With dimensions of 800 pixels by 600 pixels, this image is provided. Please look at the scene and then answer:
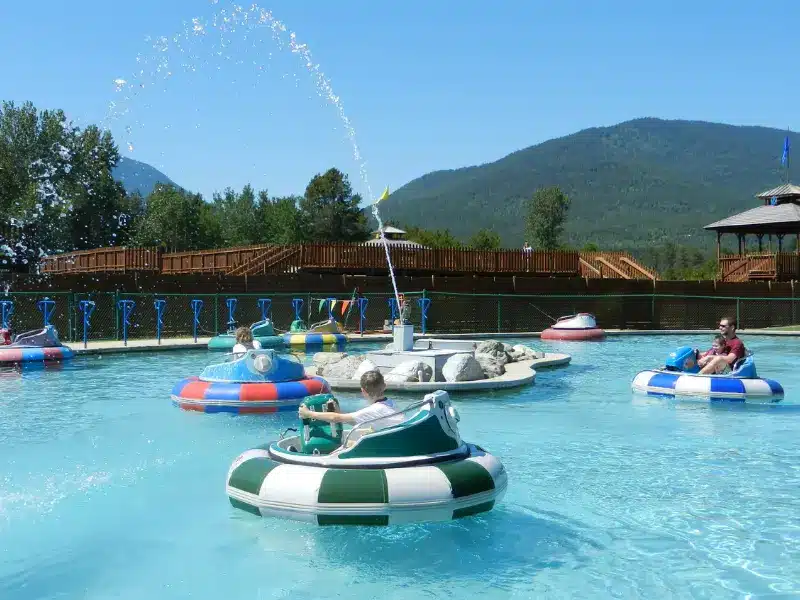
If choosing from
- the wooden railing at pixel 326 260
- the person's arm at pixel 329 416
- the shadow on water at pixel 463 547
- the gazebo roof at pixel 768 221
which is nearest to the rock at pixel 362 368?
the person's arm at pixel 329 416

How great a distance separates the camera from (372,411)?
27.1ft

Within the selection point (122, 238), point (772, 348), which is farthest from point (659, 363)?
point (122, 238)

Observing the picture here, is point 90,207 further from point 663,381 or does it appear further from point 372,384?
point 372,384

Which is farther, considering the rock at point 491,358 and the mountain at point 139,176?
the mountain at point 139,176

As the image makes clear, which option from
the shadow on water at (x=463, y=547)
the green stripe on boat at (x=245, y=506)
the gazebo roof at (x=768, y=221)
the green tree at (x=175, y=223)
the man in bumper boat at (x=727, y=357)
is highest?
the green tree at (x=175, y=223)

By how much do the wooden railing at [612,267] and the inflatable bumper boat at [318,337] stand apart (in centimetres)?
1959

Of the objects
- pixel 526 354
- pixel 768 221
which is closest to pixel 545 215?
pixel 768 221

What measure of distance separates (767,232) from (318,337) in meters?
35.3

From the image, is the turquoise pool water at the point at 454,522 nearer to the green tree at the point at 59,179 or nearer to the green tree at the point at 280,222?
the green tree at the point at 59,179

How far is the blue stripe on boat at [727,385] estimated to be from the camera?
51.3 feet

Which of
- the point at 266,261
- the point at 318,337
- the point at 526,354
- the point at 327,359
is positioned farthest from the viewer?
the point at 266,261

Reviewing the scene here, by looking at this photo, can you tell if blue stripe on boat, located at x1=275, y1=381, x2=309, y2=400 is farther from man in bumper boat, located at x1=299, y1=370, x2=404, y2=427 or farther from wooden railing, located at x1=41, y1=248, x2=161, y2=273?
wooden railing, located at x1=41, y1=248, x2=161, y2=273

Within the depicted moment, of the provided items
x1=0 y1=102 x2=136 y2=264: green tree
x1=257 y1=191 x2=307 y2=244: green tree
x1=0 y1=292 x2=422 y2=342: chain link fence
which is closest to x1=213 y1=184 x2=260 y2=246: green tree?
x1=257 y1=191 x2=307 y2=244: green tree

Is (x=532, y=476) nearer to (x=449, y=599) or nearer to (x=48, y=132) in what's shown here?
(x=449, y=599)
